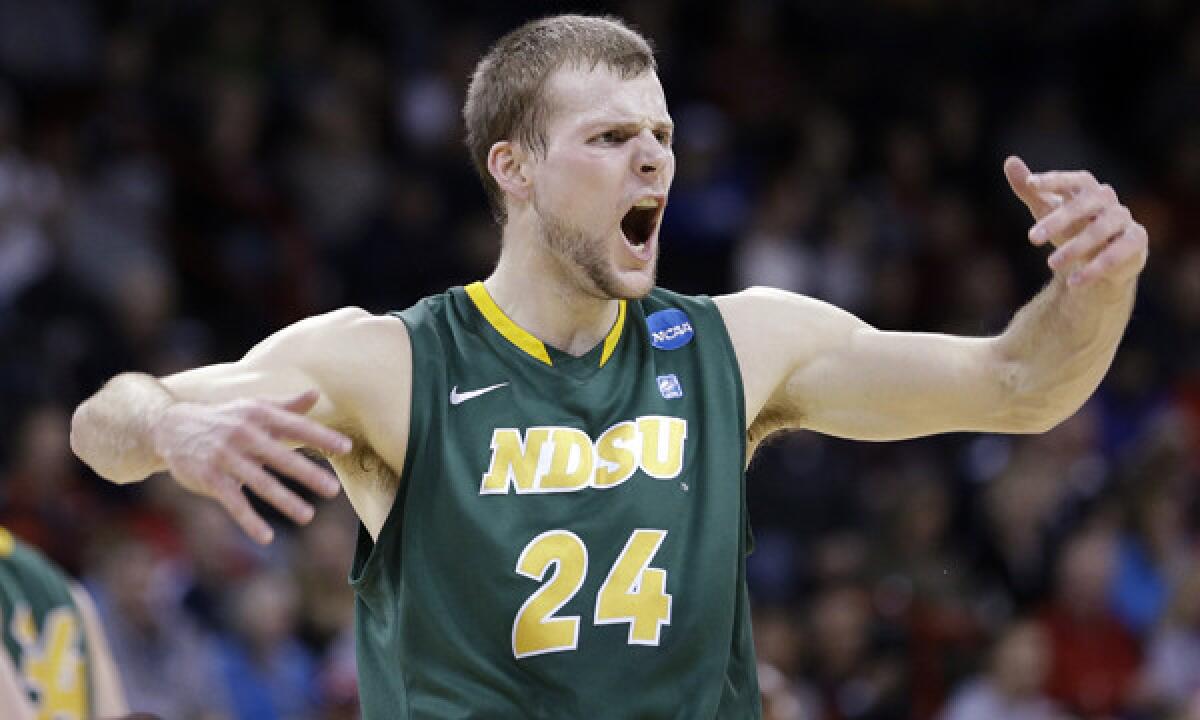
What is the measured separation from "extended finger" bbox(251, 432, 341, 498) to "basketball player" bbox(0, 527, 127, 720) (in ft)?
7.25

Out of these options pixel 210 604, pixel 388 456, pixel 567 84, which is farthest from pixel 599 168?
pixel 210 604

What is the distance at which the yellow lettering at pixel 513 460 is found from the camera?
183 inches

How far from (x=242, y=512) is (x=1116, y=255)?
2.11 metres

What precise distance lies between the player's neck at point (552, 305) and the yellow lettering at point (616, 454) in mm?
302

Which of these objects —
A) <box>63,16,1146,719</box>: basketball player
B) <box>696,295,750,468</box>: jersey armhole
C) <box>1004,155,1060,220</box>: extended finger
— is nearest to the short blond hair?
<box>63,16,1146,719</box>: basketball player

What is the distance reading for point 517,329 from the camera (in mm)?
4977

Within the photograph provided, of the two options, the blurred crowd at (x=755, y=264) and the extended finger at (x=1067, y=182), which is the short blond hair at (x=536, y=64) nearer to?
the extended finger at (x=1067, y=182)

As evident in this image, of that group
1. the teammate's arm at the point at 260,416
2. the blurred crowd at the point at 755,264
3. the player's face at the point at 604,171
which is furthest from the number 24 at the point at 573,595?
the blurred crowd at the point at 755,264

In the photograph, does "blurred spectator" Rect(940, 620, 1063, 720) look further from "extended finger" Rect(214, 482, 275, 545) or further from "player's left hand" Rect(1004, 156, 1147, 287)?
"extended finger" Rect(214, 482, 275, 545)

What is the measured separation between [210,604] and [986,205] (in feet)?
24.5

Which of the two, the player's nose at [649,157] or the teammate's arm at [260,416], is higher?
the player's nose at [649,157]

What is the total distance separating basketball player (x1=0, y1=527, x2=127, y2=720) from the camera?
5.82 meters

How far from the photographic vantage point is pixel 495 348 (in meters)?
4.92

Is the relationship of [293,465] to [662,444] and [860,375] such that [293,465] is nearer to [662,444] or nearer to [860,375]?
[662,444]
